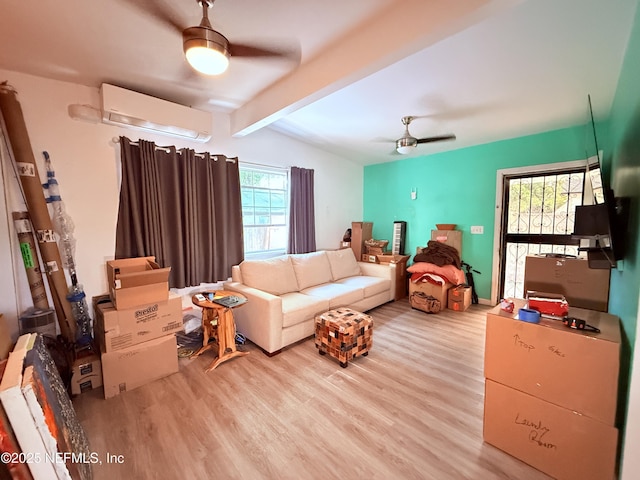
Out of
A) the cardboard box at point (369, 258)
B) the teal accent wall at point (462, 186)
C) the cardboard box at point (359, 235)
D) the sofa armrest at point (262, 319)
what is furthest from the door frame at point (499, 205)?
the sofa armrest at point (262, 319)

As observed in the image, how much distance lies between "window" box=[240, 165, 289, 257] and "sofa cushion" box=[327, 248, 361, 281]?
0.78 m

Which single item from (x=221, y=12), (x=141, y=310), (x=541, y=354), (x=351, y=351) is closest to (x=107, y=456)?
(x=141, y=310)

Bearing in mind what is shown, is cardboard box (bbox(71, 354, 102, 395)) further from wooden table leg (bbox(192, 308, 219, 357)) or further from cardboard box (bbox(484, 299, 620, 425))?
cardboard box (bbox(484, 299, 620, 425))

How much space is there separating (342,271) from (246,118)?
2.43 m

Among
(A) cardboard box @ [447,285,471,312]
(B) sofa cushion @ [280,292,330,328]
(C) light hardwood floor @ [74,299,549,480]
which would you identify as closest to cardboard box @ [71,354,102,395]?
(C) light hardwood floor @ [74,299,549,480]

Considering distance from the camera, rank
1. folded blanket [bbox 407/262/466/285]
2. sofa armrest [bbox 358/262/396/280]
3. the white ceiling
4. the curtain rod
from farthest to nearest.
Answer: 1. sofa armrest [bbox 358/262/396/280]
2. folded blanket [bbox 407/262/466/285]
3. the curtain rod
4. the white ceiling

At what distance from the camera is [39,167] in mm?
2193

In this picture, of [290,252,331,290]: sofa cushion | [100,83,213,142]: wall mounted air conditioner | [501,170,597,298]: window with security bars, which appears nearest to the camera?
[100,83,213,142]: wall mounted air conditioner

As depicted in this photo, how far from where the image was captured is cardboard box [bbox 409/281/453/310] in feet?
12.1

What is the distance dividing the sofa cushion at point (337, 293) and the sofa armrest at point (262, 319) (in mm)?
682

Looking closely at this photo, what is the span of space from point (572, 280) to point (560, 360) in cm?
92

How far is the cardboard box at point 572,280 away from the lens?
1.82 meters

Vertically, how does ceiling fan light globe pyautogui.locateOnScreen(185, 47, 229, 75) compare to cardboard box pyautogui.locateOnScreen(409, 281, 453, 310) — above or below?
above

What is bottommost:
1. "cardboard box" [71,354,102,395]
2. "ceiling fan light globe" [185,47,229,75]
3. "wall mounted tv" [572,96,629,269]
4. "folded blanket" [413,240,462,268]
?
"cardboard box" [71,354,102,395]
